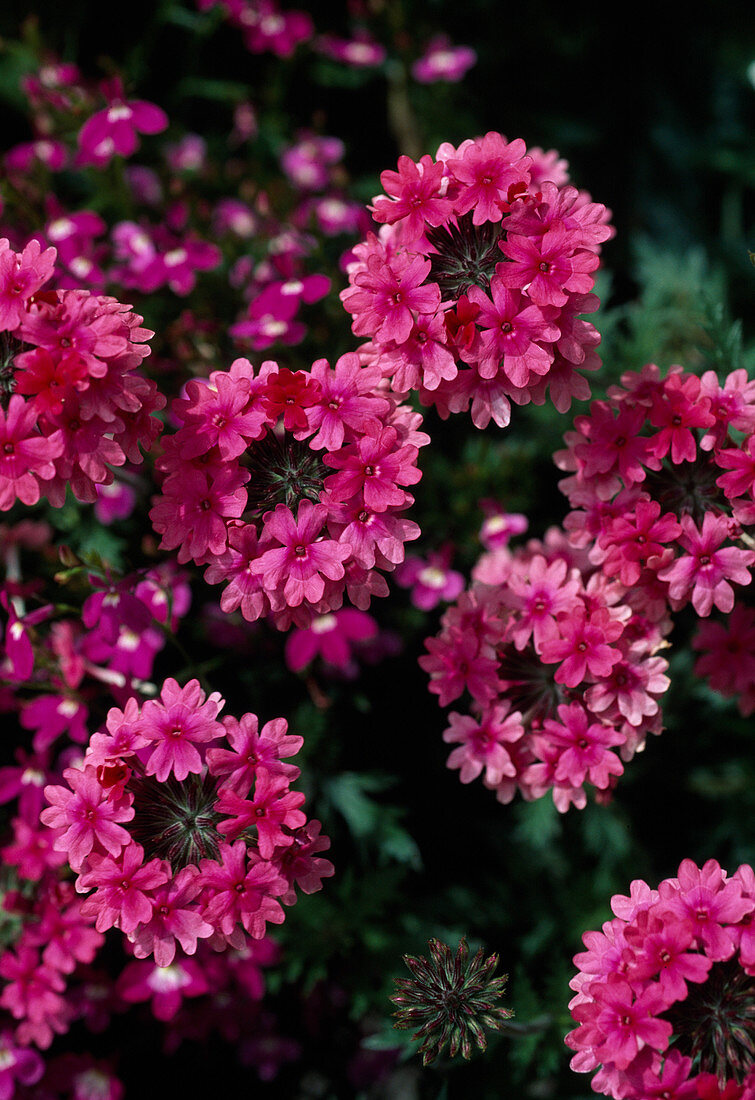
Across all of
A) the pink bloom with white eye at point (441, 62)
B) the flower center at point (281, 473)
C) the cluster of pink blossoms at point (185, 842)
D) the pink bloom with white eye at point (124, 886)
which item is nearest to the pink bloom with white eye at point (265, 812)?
the cluster of pink blossoms at point (185, 842)

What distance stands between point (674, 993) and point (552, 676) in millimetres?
524

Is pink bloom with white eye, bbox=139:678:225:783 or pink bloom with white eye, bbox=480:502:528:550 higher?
pink bloom with white eye, bbox=139:678:225:783

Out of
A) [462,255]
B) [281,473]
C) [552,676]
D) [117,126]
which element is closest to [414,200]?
[462,255]

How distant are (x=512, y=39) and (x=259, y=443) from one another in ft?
6.79

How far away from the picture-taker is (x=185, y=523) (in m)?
1.25

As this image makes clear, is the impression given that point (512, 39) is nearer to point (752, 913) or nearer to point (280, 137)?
point (280, 137)

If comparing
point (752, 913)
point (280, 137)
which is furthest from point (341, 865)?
point (280, 137)

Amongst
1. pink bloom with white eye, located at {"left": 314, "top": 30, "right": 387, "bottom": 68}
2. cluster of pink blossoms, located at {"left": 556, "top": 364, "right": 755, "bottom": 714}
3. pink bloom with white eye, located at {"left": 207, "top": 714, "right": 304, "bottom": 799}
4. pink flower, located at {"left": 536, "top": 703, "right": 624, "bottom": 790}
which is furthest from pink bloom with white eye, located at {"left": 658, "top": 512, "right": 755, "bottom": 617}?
pink bloom with white eye, located at {"left": 314, "top": 30, "right": 387, "bottom": 68}

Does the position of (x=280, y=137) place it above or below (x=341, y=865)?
above

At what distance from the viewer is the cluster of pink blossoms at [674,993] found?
1.13 meters

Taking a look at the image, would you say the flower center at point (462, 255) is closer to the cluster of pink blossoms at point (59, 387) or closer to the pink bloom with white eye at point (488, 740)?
the cluster of pink blossoms at point (59, 387)

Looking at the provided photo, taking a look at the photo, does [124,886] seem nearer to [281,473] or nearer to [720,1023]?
[281,473]

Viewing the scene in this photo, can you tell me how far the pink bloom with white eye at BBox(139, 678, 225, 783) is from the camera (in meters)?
1.22

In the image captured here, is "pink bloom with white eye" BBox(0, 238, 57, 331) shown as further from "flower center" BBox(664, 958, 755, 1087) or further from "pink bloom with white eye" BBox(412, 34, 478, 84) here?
"pink bloom with white eye" BBox(412, 34, 478, 84)
